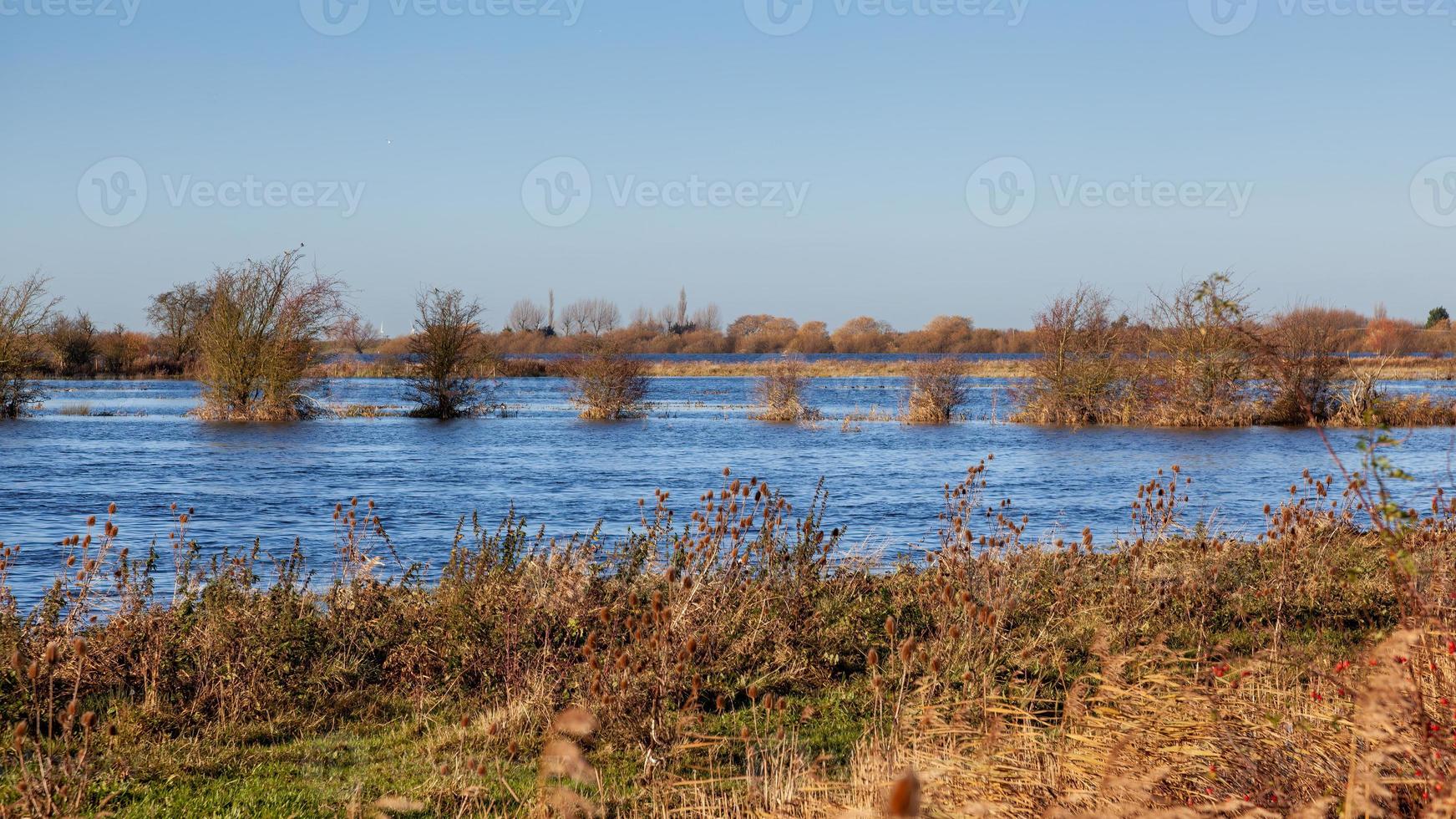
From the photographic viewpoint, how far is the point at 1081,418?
35469 millimetres

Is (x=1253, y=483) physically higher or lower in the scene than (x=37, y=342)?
lower

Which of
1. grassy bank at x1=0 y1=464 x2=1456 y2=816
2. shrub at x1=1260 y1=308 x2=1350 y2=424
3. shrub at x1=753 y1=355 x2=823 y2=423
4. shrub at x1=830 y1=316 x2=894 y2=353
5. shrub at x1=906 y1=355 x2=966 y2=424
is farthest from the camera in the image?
shrub at x1=830 y1=316 x2=894 y2=353

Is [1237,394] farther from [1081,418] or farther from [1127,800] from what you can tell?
[1127,800]

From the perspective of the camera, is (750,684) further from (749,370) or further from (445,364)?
(749,370)

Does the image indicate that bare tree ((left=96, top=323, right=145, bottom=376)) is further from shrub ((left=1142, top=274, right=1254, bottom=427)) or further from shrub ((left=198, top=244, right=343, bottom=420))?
shrub ((left=1142, top=274, right=1254, bottom=427))

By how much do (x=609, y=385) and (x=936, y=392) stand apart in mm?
10981

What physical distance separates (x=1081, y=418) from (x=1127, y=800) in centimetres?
3332

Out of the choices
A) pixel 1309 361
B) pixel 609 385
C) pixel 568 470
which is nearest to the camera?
pixel 568 470

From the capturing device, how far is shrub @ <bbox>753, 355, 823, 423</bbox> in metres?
37.6

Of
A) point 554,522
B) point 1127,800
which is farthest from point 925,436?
point 1127,800

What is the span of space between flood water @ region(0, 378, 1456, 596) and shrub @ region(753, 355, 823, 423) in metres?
1.18

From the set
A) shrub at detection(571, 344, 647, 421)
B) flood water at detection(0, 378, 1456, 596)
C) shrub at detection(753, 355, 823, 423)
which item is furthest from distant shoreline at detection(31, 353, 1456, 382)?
flood water at detection(0, 378, 1456, 596)

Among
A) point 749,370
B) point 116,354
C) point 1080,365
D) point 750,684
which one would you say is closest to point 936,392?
point 1080,365

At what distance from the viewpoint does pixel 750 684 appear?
6.97 m
